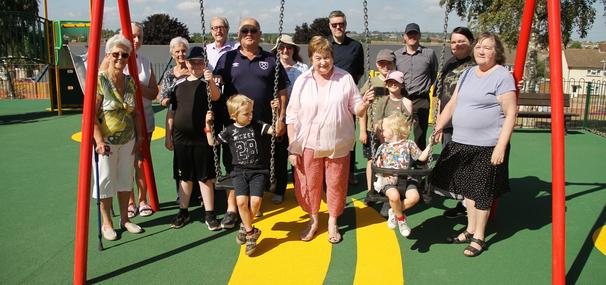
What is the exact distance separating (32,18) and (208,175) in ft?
39.4

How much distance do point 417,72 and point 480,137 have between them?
1.79 metres

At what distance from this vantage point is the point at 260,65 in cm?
449

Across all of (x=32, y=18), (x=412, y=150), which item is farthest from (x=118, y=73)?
(x=32, y=18)

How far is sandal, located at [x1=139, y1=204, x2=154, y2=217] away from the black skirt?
303cm

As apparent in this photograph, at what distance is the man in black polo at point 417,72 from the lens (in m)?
5.60

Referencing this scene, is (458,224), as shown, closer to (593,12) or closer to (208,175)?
(208,175)

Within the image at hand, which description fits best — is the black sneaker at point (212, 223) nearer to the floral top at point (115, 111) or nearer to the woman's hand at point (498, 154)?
the floral top at point (115, 111)

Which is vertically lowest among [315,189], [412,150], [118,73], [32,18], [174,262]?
[174,262]

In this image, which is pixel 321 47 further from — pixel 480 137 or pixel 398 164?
pixel 480 137

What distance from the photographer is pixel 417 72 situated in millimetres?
5602

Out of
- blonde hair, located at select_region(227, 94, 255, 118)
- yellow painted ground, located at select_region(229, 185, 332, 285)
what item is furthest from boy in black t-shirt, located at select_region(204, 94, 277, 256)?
yellow painted ground, located at select_region(229, 185, 332, 285)

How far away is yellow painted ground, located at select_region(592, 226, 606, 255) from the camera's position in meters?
A: 4.30

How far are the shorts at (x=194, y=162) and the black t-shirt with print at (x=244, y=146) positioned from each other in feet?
1.39

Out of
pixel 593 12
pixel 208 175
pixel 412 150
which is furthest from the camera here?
pixel 593 12
